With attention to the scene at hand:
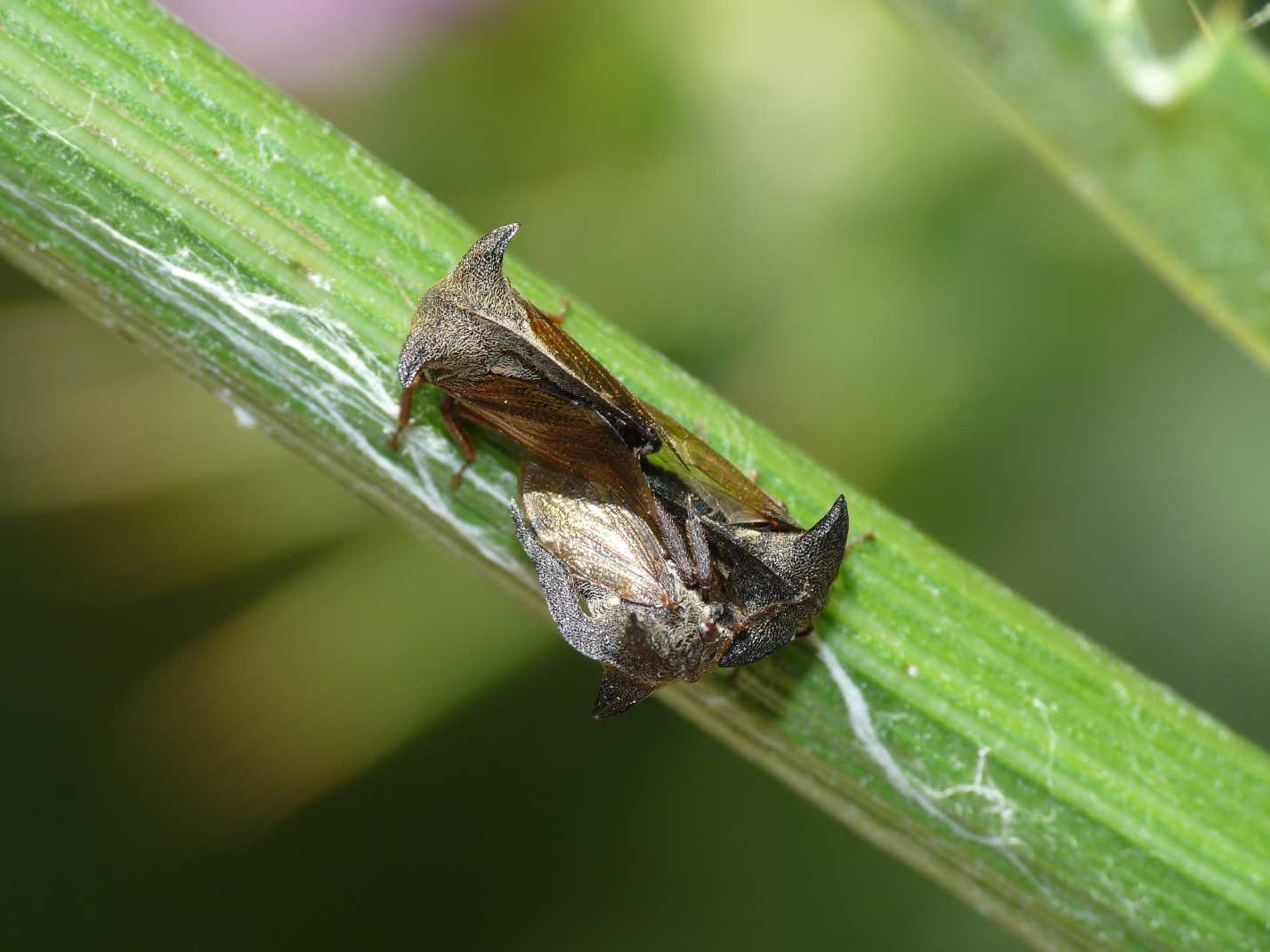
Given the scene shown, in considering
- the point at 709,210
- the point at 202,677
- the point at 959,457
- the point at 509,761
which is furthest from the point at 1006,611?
the point at 202,677

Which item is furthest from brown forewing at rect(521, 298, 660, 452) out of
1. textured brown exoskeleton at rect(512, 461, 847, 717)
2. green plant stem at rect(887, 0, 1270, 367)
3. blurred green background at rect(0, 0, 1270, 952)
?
blurred green background at rect(0, 0, 1270, 952)

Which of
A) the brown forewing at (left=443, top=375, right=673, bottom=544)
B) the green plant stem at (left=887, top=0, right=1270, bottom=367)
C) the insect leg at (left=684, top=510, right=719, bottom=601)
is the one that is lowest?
the insect leg at (left=684, top=510, right=719, bottom=601)

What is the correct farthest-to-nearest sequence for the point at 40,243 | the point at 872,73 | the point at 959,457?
the point at 872,73, the point at 959,457, the point at 40,243

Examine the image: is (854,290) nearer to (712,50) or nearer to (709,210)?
(709,210)

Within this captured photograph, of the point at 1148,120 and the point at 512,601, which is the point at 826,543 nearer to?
the point at 1148,120

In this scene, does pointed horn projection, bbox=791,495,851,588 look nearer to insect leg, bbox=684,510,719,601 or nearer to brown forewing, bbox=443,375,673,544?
insect leg, bbox=684,510,719,601

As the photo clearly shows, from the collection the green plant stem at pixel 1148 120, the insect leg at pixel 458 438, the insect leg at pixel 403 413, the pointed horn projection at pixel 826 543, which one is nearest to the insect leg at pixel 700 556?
the pointed horn projection at pixel 826 543

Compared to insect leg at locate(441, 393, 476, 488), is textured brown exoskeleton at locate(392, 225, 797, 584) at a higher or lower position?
higher

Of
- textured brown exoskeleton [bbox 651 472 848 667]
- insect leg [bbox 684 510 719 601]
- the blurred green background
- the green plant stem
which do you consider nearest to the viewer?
the green plant stem
